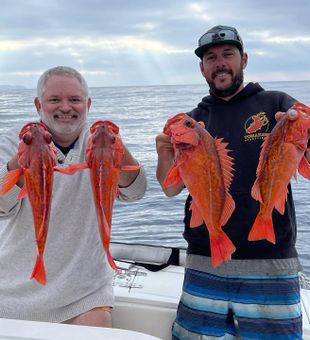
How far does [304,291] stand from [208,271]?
1341mm

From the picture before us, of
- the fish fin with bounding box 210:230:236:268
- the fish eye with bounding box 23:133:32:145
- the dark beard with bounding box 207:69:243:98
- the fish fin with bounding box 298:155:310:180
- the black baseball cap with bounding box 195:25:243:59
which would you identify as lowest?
the fish fin with bounding box 210:230:236:268

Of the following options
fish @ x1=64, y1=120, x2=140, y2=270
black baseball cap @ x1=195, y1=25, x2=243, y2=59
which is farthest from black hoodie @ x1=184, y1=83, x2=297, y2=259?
fish @ x1=64, y1=120, x2=140, y2=270

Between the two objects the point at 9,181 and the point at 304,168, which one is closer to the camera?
the point at 9,181

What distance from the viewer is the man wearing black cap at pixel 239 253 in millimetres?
3457

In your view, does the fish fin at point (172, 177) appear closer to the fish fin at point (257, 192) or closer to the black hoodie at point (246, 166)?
the fish fin at point (257, 192)

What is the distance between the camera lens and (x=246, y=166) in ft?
11.4

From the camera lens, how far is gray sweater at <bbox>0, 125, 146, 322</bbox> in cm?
345

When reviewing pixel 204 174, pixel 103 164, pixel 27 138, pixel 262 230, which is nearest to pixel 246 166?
pixel 204 174

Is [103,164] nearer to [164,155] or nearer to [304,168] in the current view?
[164,155]

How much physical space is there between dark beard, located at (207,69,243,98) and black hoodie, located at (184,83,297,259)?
62 mm

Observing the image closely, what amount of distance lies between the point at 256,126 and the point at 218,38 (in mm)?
706

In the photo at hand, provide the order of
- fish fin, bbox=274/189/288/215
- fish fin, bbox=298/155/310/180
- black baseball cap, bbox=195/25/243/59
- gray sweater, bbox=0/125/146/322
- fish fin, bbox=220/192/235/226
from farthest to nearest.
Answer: black baseball cap, bbox=195/25/243/59
gray sweater, bbox=0/125/146/322
fish fin, bbox=220/192/235/226
fish fin, bbox=274/189/288/215
fish fin, bbox=298/155/310/180

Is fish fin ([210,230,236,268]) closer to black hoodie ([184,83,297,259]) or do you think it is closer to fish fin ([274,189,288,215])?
fish fin ([274,189,288,215])

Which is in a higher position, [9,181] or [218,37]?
[218,37]
